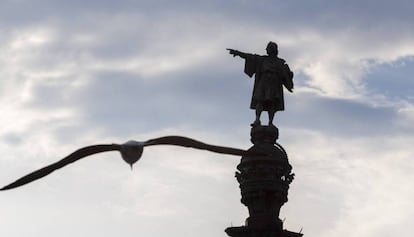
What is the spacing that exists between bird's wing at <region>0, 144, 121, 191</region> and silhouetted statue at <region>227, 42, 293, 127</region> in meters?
Answer: 16.0

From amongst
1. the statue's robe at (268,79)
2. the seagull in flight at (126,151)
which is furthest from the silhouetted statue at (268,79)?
the seagull in flight at (126,151)

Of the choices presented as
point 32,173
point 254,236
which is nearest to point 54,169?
point 32,173

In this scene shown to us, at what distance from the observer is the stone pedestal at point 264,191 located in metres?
37.1

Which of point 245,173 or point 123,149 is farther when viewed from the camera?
point 245,173

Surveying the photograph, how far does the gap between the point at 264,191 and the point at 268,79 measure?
496cm

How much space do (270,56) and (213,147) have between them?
1704 cm

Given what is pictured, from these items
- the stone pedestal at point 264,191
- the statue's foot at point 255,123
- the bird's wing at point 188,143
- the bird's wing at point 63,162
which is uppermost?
the statue's foot at point 255,123

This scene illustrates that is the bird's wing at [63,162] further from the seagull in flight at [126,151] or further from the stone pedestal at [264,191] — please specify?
the stone pedestal at [264,191]

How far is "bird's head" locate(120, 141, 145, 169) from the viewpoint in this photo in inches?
947

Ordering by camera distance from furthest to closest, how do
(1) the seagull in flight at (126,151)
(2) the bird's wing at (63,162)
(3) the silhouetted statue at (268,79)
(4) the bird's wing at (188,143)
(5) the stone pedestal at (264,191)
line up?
(3) the silhouetted statue at (268,79), (5) the stone pedestal at (264,191), (2) the bird's wing at (63,162), (1) the seagull in flight at (126,151), (4) the bird's wing at (188,143)

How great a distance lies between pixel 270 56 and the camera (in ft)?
133

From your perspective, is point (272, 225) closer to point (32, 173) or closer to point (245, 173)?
point (245, 173)

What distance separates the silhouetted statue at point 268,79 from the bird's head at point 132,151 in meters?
15.8

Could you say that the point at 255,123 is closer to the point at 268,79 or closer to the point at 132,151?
the point at 268,79
